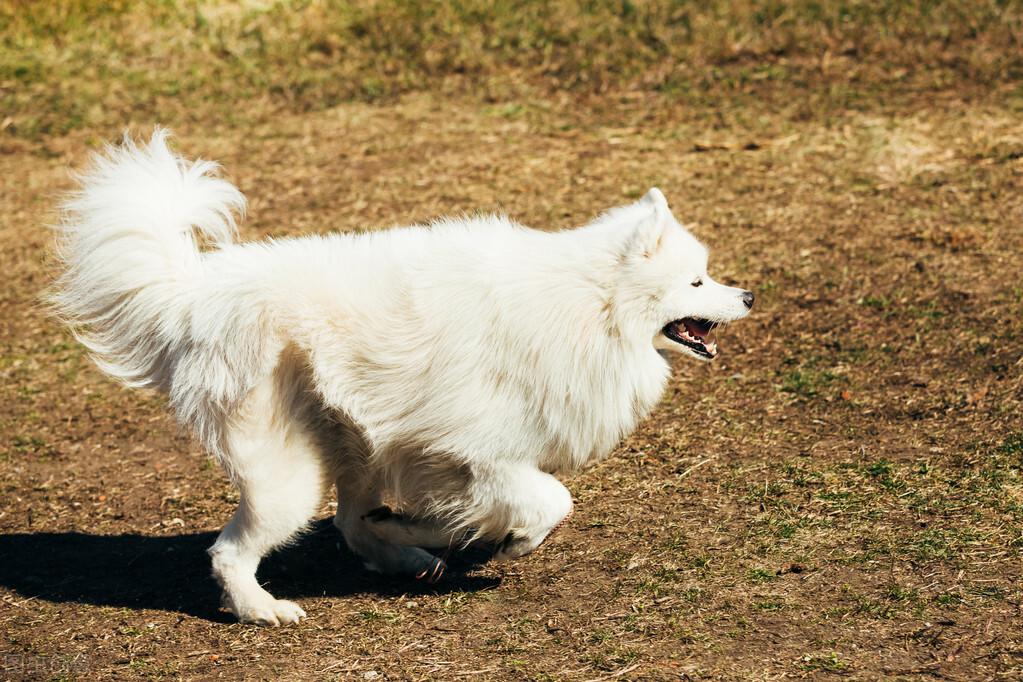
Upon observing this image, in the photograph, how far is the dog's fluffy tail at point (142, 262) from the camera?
456 centimetres

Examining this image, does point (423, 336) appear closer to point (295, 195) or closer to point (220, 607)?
point (220, 607)

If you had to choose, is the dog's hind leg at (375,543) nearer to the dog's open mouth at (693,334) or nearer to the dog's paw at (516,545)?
the dog's paw at (516,545)

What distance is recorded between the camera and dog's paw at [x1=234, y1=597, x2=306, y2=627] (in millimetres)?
4672

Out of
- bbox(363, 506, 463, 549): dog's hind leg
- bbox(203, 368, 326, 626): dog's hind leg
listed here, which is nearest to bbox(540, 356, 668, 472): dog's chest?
bbox(363, 506, 463, 549): dog's hind leg

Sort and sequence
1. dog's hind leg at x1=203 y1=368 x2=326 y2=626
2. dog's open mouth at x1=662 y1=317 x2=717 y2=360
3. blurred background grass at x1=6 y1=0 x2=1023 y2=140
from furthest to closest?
blurred background grass at x1=6 y1=0 x2=1023 y2=140, dog's open mouth at x1=662 y1=317 x2=717 y2=360, dog's hind leg at x1=203 y1=368 x2=326 y2=626

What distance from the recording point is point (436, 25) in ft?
39.7

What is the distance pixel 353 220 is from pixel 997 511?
5.47m

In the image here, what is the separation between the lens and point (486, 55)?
11.6m

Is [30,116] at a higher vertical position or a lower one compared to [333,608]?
higher

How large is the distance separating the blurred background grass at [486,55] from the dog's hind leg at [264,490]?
6.84 meters

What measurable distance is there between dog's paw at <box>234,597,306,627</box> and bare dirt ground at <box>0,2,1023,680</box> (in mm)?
51

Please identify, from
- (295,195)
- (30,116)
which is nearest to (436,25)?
(295,195)

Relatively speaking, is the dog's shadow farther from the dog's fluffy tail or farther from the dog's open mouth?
the dog's open mouth

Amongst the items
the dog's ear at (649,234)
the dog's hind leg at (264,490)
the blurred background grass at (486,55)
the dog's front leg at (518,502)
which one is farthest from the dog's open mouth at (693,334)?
the blurred background grass at (486,55)
